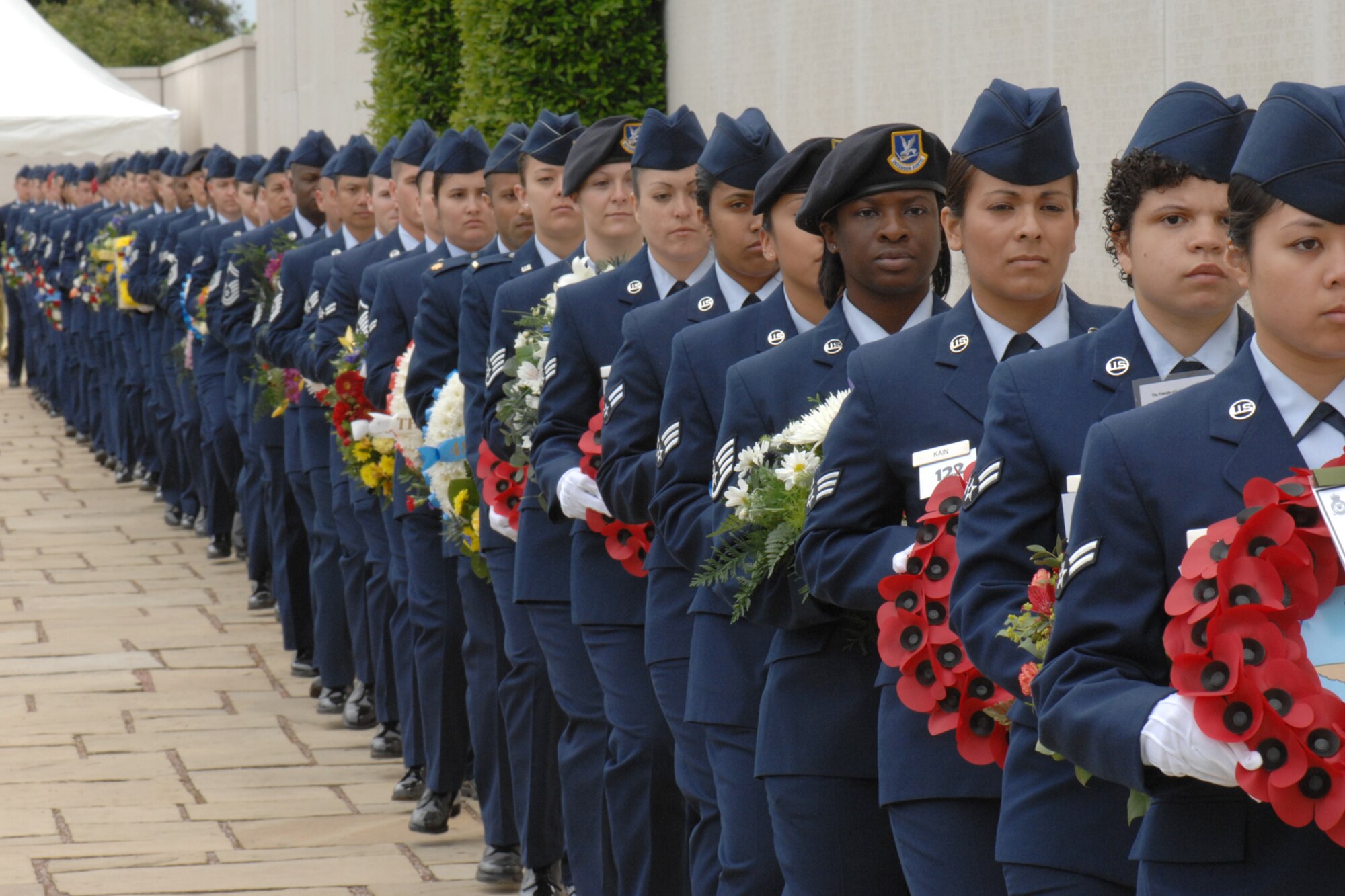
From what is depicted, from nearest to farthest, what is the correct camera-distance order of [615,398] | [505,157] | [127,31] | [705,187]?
[615,398], [705,187], [505,157], [127,31]

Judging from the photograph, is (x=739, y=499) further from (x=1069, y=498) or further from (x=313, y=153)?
(x=313, y=153)

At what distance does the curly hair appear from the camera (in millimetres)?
3123

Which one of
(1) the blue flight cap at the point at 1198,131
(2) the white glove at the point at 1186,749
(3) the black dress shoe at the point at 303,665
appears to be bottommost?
(3) the black dress shoe at the point at 303,665

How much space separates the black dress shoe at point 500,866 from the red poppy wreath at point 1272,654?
4.01m

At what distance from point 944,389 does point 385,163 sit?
18.2 feet

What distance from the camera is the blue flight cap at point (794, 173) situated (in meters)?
4.39

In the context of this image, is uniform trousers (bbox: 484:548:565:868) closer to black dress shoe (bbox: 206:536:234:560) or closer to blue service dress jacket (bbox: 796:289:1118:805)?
blue service dress jacket (bbox: 796:289:1118:805)

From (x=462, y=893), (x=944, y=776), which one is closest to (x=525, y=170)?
(x=462, y=893)

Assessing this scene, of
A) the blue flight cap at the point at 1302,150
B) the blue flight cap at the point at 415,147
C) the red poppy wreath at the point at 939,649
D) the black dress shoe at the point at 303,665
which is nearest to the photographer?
the blue flight cap at the point at 1302,150

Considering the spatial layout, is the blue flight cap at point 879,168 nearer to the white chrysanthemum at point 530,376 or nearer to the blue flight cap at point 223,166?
the white chrysanthemum at point 530,376

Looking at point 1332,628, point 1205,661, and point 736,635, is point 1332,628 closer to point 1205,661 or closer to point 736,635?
point 1205,661

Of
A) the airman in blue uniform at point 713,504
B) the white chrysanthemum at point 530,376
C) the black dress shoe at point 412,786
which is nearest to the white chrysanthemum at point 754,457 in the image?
the airman in blue uniform at point 713,504

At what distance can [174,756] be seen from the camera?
794 cm

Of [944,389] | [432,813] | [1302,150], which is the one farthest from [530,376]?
[1302,150]
